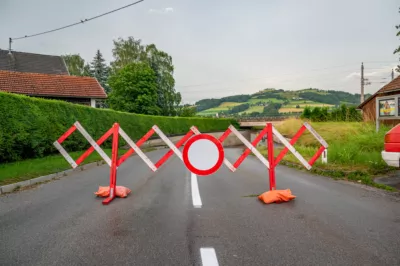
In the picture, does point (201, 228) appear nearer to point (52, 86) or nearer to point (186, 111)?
point (52, 86)

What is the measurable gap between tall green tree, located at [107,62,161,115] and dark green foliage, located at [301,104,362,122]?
28.0m

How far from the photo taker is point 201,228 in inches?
187

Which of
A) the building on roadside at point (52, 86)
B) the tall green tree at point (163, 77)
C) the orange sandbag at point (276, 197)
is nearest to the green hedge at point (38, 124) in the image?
the orange sandbag at point (276, 197)

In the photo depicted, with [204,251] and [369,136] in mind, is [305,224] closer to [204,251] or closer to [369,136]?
[204,251]

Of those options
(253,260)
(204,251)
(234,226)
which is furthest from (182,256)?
(234,226)

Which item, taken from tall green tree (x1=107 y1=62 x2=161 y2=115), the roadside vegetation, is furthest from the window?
tall green tree (x1=107 y1=62 x2=161 y2=115)

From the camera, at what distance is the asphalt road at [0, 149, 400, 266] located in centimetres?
363

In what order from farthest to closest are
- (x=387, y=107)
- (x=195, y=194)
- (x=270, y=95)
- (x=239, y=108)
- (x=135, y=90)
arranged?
(x=270, y=95) < (x=239, y=108) < (x=135, y=90) < (x=387, y=107) < (x=195, y=194)

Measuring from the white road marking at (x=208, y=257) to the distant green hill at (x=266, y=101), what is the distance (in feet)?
299

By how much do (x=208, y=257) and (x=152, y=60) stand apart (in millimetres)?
64713

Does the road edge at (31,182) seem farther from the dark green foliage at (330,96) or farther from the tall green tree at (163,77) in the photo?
the dark green foliage at (330,96)

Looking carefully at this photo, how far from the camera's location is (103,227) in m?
4.89

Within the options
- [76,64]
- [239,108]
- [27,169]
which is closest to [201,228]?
[27,169]

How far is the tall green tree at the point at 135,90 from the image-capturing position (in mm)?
56594
